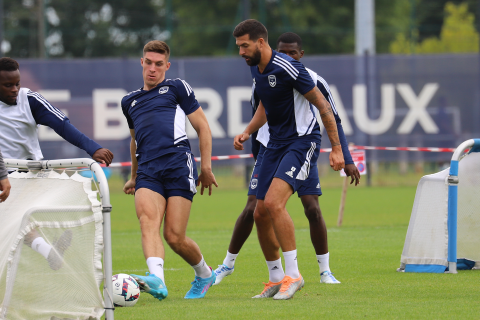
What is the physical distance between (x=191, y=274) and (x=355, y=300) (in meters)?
2.26

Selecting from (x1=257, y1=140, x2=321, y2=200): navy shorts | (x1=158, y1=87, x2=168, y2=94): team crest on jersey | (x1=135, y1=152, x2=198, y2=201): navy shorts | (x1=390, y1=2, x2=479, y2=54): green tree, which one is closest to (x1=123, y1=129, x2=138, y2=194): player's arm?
(x1=135, y1=152, x2=198, y2=201): navy shorts

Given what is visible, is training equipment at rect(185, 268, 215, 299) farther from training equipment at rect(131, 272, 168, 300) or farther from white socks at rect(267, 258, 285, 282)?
training equipment at rect(131, 272, 168, 300)

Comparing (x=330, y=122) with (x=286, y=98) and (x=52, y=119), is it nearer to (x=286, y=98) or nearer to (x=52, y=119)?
(x=286, y=98)

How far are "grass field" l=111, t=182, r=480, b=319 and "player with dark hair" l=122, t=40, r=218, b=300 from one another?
1.47 ft

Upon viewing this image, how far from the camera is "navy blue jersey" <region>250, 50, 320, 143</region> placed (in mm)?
5863

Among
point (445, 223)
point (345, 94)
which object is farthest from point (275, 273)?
point (345, 94)

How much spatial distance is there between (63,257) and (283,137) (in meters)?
2.17

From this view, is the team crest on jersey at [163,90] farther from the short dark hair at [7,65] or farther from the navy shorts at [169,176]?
the short dark hair at [7,65]

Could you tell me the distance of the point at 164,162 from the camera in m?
5.79

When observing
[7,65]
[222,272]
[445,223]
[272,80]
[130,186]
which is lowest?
[222,272]

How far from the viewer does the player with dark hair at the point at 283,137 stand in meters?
5.85

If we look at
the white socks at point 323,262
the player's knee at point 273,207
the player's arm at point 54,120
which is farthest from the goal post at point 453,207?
the player's arm at point 54,120

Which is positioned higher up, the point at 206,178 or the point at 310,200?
the point at 206,178

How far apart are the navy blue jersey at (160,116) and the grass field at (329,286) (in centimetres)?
120
